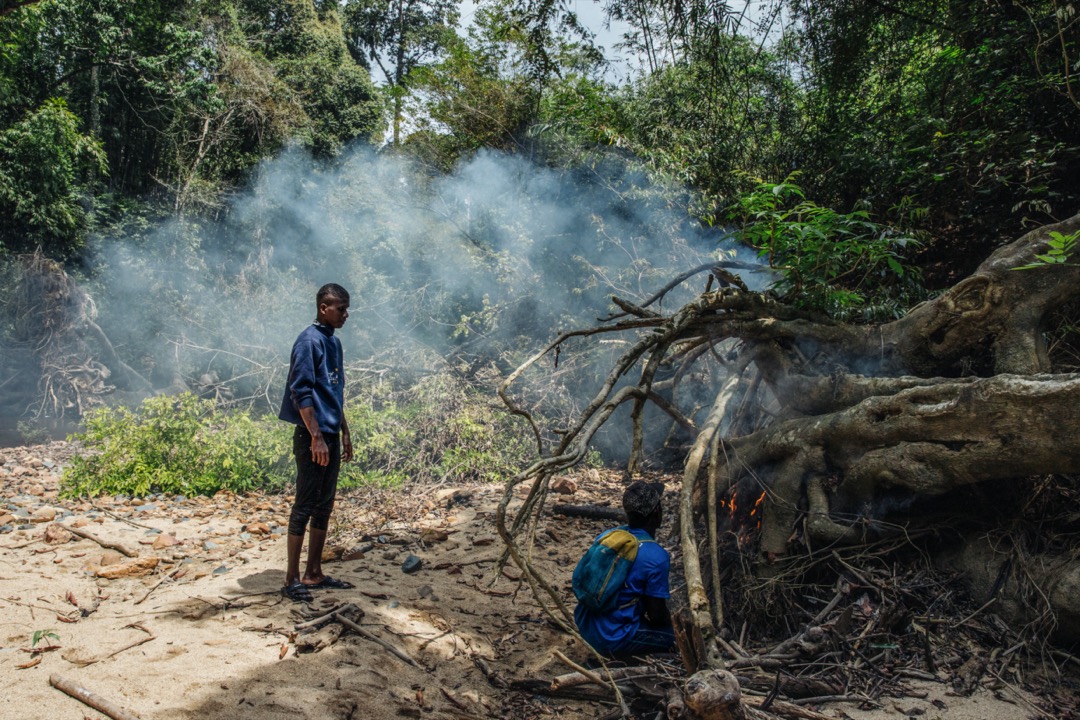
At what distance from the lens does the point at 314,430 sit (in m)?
3.29

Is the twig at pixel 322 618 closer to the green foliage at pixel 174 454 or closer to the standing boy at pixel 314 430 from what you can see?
the standing boy at pixel 314 430

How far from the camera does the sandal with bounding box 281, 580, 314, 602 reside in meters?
3.32

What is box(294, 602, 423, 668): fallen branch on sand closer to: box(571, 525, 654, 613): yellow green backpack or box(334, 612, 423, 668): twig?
box(334, 612, 423, 668): twig

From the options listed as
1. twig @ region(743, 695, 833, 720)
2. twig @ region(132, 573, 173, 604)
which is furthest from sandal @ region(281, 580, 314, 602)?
twig @ region(743, 695, 833, 720)

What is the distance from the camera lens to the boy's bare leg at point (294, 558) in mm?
3332

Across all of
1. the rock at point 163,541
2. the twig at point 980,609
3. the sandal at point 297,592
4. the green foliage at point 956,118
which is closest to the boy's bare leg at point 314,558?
the sandal at point 297,592

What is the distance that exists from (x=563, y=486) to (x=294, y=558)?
2939 mm

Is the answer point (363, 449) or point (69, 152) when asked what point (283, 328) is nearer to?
point (69, 152)

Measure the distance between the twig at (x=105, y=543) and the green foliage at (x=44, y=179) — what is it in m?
9.06

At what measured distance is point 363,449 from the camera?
6430mm

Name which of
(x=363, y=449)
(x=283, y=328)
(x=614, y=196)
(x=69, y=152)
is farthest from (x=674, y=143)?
(x=69, y=152)

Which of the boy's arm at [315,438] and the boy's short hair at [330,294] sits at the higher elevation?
the boy's short hair at [330,294]

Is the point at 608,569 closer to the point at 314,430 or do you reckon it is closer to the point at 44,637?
the point at 314,430

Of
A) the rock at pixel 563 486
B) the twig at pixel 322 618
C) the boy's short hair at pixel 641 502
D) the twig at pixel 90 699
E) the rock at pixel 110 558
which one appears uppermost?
the boy's short hair at pixel 641 502
